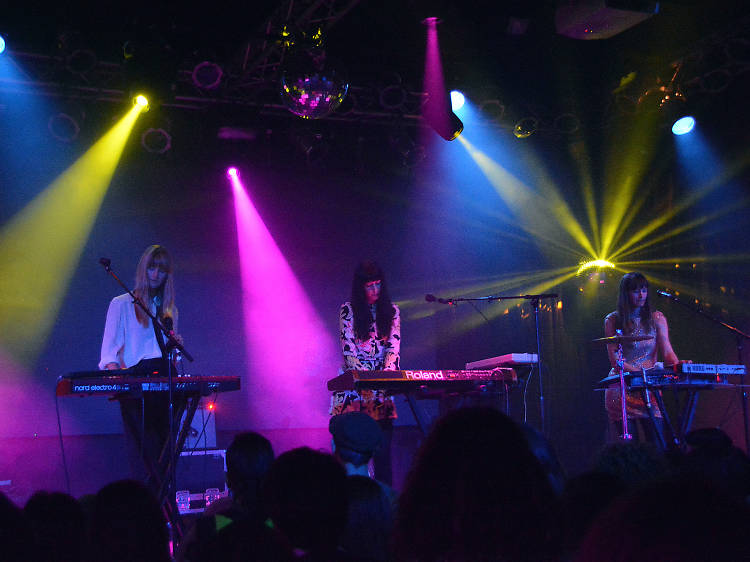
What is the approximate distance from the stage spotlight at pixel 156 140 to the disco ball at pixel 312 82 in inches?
79.1

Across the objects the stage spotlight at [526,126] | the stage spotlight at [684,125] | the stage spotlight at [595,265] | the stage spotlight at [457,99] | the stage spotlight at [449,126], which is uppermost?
the stage spotlight at [457,99]

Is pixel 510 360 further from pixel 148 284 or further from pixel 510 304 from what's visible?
pixel 510 304

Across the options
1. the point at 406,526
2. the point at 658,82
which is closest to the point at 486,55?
the point at 658,82

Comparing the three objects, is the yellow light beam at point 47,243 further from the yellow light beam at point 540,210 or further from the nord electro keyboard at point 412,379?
the yellow light beam at point 540,210

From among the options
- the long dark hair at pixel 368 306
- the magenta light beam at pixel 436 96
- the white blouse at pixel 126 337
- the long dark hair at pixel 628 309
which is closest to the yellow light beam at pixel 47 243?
the magenta light beam at pixel 436 96

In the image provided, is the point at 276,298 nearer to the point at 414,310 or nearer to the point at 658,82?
the point at 414,310

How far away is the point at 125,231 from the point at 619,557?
29.8 ft

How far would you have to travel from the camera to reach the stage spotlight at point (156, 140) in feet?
28.0

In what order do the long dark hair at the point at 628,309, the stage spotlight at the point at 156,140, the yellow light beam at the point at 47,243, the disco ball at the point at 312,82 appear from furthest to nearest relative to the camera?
the yellow light beam at the point at 47,243 → the stage spotlight at the point at 156,140 → the disco ball at the point at 312,82 → the long dark hair at the point at 628,309

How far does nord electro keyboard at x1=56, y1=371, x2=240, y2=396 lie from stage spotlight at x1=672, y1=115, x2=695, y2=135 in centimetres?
705

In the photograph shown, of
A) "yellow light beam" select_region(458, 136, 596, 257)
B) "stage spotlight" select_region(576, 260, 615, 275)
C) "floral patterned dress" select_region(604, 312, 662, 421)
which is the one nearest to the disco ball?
"floral patterned dress" select_region(604, 312, 662, 421)

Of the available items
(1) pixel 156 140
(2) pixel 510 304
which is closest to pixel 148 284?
(1) pixel 156 140

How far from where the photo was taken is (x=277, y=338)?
965 centimetres

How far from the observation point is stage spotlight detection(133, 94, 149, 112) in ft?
26.1
